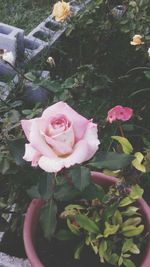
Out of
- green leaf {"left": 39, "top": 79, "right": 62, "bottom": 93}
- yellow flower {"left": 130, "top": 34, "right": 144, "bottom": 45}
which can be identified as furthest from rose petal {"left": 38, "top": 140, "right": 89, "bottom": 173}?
yellow flower {"left": 130, "top": 34, "right": 144, "bottom": 45}

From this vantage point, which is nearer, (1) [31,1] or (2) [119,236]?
(2) [119,236]

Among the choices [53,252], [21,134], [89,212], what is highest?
[21,134]

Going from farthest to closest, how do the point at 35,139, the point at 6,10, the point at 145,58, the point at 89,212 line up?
1. the point at 6,10
2. the point at 145,58
3. the point at 89,212
4. the point at 35,139

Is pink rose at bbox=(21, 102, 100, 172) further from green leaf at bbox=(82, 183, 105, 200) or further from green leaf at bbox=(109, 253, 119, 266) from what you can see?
green leaf at bbox=(109, 253, 119, 266)

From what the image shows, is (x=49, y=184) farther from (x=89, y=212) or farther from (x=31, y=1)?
(x=31, y=1)

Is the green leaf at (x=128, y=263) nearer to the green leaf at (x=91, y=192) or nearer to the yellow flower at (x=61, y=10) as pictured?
the green leaf at (x=91, y=192)

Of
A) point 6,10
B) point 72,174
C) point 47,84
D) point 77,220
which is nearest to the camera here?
point 72,174

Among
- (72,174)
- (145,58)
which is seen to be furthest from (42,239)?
(145,58)
